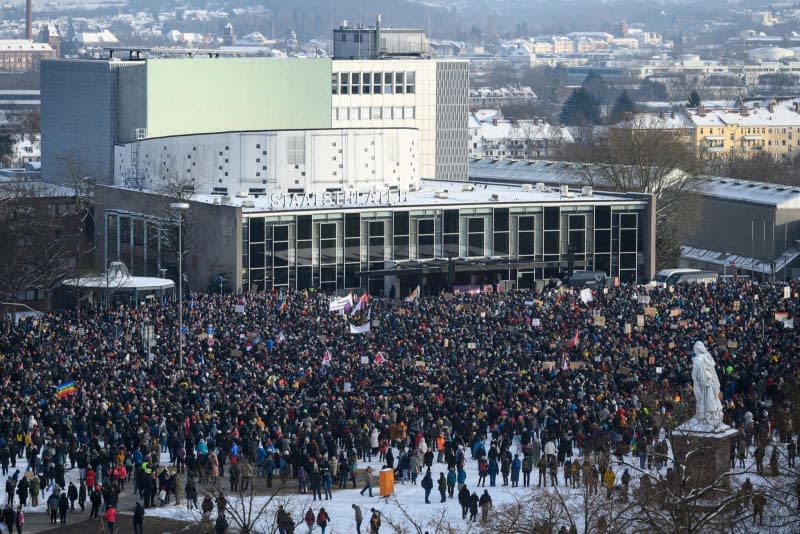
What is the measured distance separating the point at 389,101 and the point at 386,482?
7185 cm

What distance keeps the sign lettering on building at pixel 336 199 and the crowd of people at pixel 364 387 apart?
535 inches

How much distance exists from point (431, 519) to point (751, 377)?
13938 mm

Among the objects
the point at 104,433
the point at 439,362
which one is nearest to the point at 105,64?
the point at 439,362

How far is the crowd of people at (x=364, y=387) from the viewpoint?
146 ft

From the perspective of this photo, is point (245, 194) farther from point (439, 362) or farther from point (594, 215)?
point (439, 362)

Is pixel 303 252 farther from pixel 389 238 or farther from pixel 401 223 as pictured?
pixel 401 223

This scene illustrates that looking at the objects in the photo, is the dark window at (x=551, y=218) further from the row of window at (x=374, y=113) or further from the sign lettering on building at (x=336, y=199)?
the row of window at (x=374, y=113)

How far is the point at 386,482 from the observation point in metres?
43.2

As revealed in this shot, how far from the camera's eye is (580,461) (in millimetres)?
44688

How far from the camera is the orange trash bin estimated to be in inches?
1698

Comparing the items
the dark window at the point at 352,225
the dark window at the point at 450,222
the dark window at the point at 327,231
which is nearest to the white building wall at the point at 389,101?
the dark window at the point at 450,222

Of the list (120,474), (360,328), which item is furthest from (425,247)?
(120,474)

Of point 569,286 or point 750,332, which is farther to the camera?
point 569,286

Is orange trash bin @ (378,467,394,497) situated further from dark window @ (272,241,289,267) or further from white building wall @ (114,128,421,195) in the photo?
white building wall @ (114,128,421,195)
